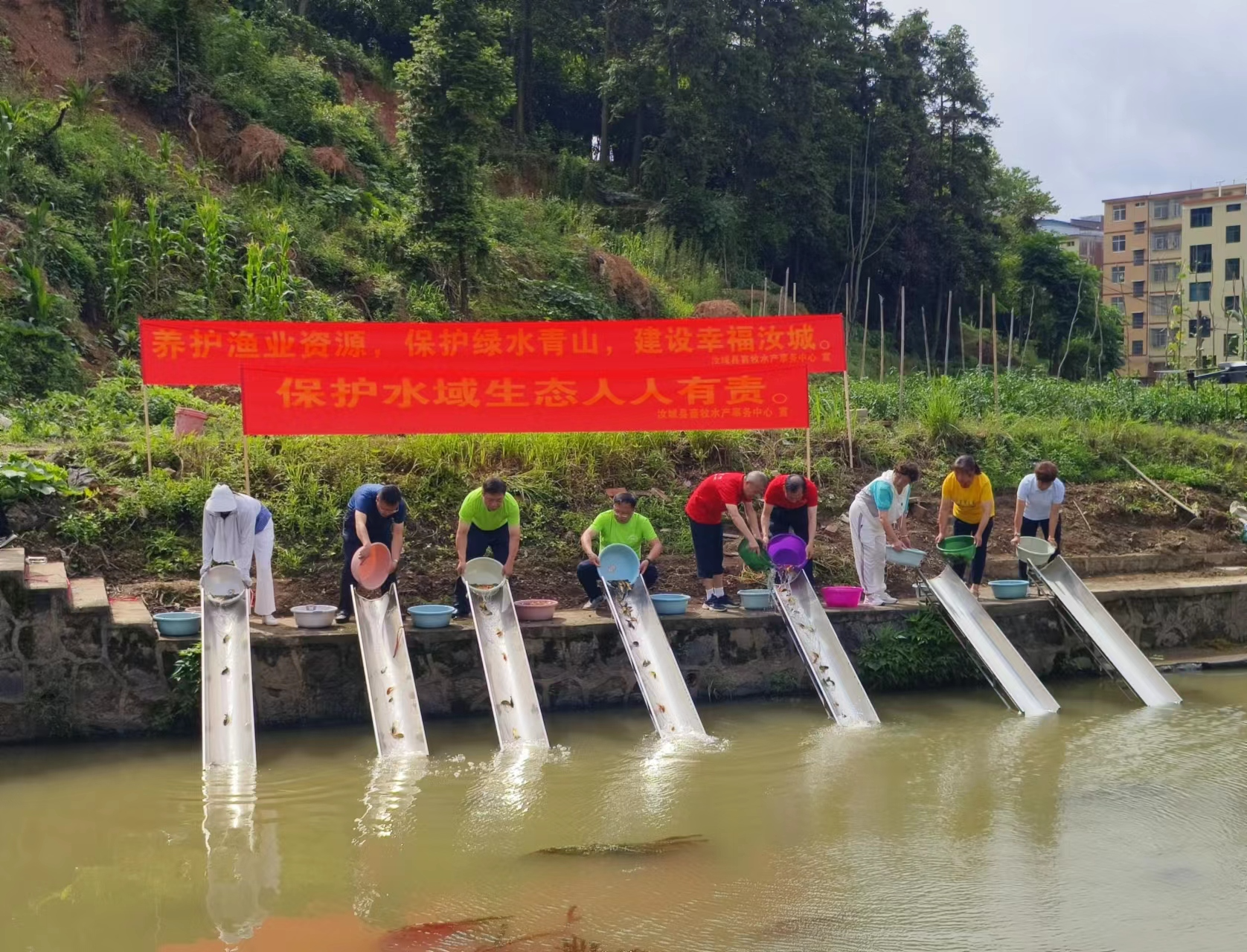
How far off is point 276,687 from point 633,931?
4.05 metres

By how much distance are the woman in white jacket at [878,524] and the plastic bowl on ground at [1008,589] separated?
0.86 meters

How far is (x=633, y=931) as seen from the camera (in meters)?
5.08

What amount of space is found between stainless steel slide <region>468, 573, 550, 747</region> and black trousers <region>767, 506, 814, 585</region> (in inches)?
92.3

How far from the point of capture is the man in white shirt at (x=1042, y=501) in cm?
1027

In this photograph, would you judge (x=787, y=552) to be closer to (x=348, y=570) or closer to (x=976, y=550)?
(x=976, y=550)

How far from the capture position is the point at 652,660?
8672 mm

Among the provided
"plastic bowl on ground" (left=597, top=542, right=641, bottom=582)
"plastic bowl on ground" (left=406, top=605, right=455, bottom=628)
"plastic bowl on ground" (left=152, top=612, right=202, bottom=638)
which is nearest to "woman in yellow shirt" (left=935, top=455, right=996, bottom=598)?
"plastic bowl on ground" (left=597, top=542, right=641, bottom=582)

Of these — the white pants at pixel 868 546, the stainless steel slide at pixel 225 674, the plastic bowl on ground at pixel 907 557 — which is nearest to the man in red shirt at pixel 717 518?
the white pants at pixel 868 546

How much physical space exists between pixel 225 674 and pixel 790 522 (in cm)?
453

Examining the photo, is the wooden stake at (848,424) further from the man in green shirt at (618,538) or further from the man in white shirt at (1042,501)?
the man in green shirt at (618,538)

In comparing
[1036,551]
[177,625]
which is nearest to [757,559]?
[1036,551]

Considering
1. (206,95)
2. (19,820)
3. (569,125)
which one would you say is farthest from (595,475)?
(569,125)

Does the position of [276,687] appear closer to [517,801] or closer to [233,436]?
[517,801]

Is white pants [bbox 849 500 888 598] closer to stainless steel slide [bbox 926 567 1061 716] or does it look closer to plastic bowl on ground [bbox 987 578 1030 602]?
stainless steel slide [bbox 926 567 1061 716]
